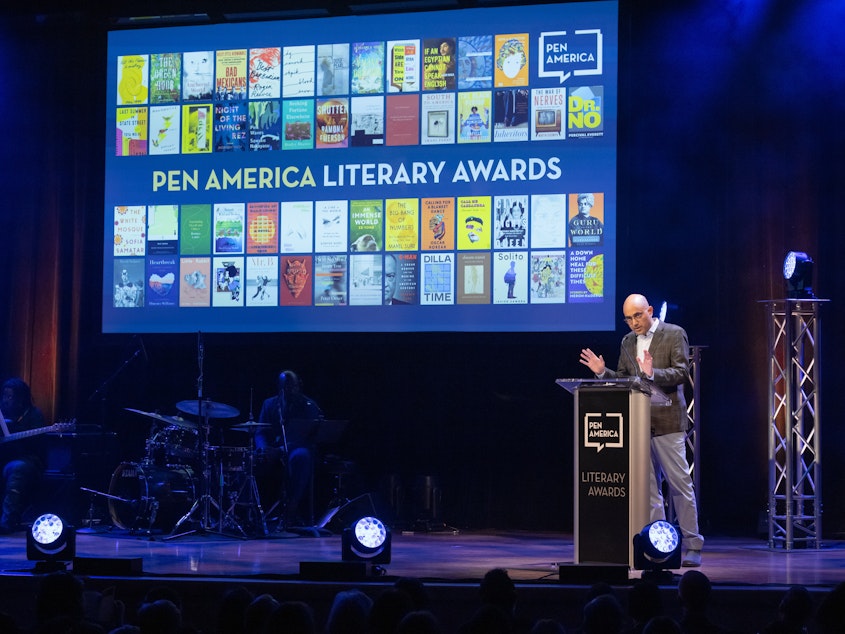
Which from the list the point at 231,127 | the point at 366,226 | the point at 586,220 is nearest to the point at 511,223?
the point at 586,220

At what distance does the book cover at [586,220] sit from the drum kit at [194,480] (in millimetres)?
2735

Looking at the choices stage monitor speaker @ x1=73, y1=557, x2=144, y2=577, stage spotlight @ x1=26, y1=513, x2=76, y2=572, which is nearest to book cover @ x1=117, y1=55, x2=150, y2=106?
stage spotlight @ x1=26, y1=513, x2=76, y2=572

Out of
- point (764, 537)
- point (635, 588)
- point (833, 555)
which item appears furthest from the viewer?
point (764, 537)

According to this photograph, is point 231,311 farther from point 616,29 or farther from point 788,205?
point 788,205

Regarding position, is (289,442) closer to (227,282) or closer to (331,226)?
(227,282)

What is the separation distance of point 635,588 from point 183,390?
672 centimetres

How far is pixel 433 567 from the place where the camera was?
6.67 meters

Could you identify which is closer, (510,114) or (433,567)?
(433,567)

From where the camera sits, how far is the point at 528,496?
369 inches

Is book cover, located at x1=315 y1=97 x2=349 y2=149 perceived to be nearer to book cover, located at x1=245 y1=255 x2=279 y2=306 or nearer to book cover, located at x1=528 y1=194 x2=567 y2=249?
book cover, located at x1=245 y1=255 x2=279 y2=306

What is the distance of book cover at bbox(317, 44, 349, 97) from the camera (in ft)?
30.8

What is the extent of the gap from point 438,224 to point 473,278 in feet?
1.66

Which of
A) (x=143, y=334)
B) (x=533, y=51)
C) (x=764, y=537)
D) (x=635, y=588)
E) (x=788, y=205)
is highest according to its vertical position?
(x=533, y=51)

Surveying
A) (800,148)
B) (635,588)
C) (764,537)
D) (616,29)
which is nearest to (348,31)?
(616,29)
